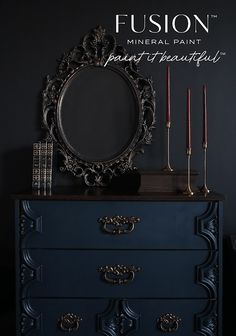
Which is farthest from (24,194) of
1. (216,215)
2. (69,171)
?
(216,215)

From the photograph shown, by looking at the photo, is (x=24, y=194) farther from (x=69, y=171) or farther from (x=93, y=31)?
(x=93, y=31)

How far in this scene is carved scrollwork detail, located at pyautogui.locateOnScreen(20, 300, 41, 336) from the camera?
6.40 feet

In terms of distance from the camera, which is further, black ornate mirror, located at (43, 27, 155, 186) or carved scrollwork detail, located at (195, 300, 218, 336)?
black ornate mirror, located at (43, 27, 155, 186)

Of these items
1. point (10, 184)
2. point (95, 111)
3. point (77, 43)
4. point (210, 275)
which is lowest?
point (210, 275)

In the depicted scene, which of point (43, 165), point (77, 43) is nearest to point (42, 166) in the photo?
point (43, 165)

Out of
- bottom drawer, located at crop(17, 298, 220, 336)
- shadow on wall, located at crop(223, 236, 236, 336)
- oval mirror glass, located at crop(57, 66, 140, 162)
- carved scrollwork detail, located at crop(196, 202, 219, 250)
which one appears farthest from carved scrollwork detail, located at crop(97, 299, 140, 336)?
oval mirror glass, located at crop(57, 66, 140, 162)

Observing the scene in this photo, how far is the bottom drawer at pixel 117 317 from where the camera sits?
193 cm

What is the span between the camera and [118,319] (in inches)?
76.7

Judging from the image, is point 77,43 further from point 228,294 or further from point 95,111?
point 228,294

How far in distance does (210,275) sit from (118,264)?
409 mm

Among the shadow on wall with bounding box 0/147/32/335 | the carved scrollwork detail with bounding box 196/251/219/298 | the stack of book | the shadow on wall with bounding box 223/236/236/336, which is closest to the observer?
the carved scrollwork detail with bounding box 196/251/219/298

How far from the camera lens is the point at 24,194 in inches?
77.0

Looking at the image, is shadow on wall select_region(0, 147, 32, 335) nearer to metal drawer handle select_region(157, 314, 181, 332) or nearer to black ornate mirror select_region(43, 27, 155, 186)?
black ornate mirror select_region(43, 27, 155, 186)

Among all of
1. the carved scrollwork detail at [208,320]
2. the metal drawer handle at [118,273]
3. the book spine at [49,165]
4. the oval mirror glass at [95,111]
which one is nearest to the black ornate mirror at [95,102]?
the oval mirror glass at [95,111]
